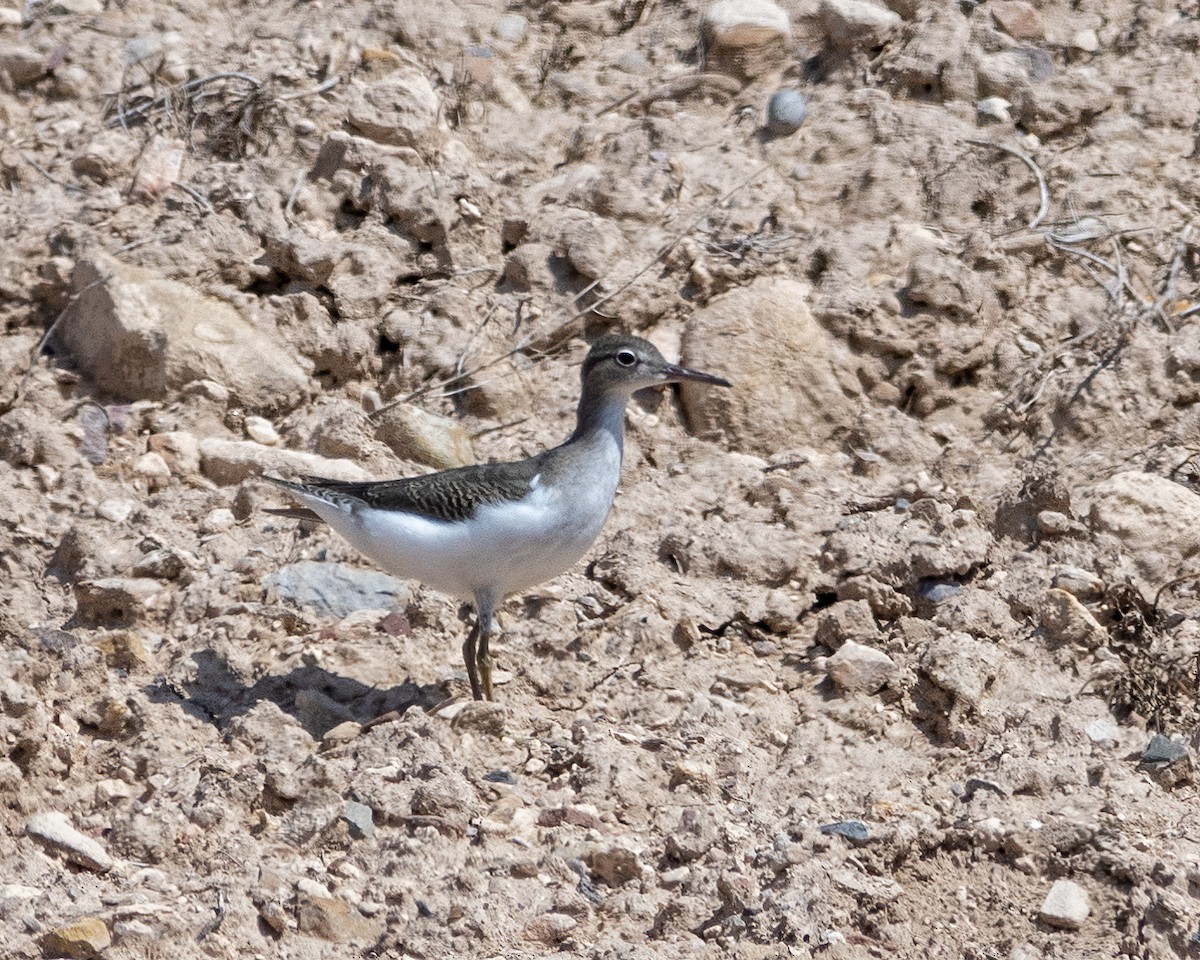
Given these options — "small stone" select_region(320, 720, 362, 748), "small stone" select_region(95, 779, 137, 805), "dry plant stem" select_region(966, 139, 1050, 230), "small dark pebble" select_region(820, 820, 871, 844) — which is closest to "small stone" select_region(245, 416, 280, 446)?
"small stone" select_region(320, 720, 362, 748)

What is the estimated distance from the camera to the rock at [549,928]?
5.28 metres

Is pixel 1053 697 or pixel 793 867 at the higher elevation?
pixel 793 867

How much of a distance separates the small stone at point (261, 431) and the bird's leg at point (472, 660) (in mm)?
1999

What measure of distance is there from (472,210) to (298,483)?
2.45 m

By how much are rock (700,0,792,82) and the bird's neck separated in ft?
11.0

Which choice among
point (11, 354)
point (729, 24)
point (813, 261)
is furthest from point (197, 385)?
point (729, 24)

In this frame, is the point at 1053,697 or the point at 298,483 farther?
the point at 298,483

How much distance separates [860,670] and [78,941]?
3.27 m

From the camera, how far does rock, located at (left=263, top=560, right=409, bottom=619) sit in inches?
285

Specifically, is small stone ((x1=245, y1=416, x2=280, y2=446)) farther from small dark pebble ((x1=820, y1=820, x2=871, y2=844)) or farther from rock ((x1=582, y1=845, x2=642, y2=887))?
small dark pebble ((x1=820, y1=820, x2=871, y2=844))

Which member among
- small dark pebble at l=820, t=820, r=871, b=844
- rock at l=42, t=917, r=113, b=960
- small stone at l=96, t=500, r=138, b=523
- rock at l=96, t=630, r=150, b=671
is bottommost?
small stone at l=96, t=500, r=138, b=523

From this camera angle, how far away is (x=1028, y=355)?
8.48 meters

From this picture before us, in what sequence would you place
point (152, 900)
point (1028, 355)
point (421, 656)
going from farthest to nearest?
1. point (1028, 355)
2. point (421, 656)
3. point (152, 900)

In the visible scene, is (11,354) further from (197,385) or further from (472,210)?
(472,210)
